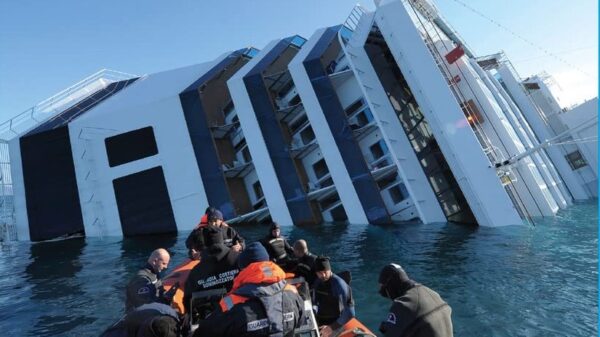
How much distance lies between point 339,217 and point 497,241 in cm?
1014

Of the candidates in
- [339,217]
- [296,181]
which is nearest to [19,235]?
→ [296,181]

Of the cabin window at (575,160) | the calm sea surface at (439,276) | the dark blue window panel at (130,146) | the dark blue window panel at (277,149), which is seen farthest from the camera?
the cabin window at (575,160)

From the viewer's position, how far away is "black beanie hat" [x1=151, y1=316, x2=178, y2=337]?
Result: 7.97 feet

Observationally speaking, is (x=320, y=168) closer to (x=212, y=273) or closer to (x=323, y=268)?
(x=323, y=268)

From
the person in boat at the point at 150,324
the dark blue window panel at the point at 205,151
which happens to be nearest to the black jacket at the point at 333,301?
the person in boat at the point at 150,324

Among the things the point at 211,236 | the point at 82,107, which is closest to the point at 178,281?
the point at 211,236

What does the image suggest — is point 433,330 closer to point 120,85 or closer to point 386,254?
point 386,254

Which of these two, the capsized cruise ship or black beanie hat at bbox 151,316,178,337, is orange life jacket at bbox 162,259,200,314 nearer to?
black beanie hat at bbox 151,316,178,337

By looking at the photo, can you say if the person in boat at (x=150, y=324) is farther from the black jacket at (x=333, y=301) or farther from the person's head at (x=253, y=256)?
the black jacket at (x=333, y=301)

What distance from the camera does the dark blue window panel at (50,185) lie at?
20.1 m

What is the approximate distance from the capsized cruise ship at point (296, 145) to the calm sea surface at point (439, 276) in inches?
127

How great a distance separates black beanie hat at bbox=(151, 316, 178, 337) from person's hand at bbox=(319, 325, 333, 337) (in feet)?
7.62

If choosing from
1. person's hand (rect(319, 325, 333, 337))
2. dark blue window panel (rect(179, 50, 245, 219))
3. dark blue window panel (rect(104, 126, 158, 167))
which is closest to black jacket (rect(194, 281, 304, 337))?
person's hand (rect(319, 325, 333, 337))

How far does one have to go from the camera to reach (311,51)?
2059 centimetres
